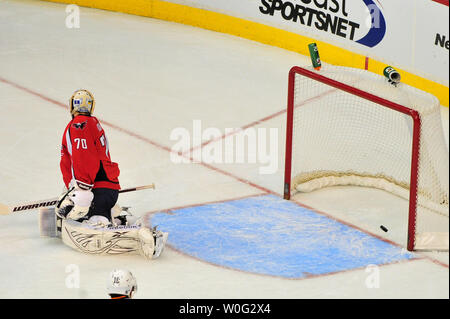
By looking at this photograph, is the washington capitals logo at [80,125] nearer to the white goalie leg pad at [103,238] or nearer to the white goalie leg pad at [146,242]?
the white goalie leg pad at [103,238]

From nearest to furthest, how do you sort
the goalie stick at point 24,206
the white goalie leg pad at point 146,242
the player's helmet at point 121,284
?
the player's helmet at point 121,284 < the white goalie leg pad at point 146,242 < the goalie stick at point 24,206

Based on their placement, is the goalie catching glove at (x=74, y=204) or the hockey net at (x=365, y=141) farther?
the hockey net at (x=365, y=141)

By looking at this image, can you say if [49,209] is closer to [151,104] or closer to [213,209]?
[213,209]

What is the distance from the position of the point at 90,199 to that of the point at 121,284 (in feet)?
4.00

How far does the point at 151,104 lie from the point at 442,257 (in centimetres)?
342

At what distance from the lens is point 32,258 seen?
6152 mm

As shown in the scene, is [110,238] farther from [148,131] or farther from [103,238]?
[148,131]

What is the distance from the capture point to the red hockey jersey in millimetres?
6070

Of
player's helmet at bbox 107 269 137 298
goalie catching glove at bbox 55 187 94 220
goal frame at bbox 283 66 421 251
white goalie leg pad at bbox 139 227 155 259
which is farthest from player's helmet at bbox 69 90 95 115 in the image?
goal frame at bbox 283 66 421 251

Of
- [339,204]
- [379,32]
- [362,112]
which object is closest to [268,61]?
[379,32]

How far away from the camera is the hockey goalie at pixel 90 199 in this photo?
6.07m

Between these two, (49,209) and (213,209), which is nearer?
(49,209)

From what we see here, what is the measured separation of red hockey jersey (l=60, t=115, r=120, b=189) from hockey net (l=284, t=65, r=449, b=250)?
1.51m

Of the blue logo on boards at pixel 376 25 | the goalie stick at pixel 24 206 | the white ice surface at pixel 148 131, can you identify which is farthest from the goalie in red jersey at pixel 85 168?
the blue logo on boards at pixel 376 25
